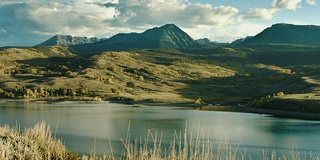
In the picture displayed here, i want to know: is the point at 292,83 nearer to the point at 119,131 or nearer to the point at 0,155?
the point at 119,131

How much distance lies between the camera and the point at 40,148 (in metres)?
21.9

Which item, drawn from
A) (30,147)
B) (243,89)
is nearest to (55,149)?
(30,147)

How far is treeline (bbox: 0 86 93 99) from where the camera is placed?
454ft

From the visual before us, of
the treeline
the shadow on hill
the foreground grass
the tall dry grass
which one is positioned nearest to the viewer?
the foreground grass

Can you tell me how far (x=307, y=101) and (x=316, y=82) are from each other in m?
46.9

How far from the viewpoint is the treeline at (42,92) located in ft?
454

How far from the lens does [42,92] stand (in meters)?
142

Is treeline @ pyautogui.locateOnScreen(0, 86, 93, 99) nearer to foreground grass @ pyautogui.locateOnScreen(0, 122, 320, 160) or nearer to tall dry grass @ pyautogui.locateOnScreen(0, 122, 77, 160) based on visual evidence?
foreground grass @ pyautogui.locateOnScreen(0, 122, 320, 160)

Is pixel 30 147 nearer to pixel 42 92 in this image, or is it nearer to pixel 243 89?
pixel 42 92

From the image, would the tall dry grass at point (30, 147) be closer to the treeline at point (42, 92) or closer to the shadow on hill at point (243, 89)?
the shadow on hill at point (243, 89)

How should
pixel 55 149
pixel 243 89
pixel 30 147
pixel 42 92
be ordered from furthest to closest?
pixel 243 89
pixel 42 92
pixel 55 149
pixel 30 147

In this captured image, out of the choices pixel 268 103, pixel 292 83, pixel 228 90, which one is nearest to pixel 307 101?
pixel 268 103

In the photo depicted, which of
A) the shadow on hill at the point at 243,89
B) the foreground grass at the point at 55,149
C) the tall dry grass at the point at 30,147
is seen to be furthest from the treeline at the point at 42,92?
the tall dry grass at the point at 30,147

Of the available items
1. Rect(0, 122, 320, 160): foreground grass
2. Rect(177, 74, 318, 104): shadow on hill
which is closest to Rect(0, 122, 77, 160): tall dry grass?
Rect(0, 122, 320, 160): foreground grass
